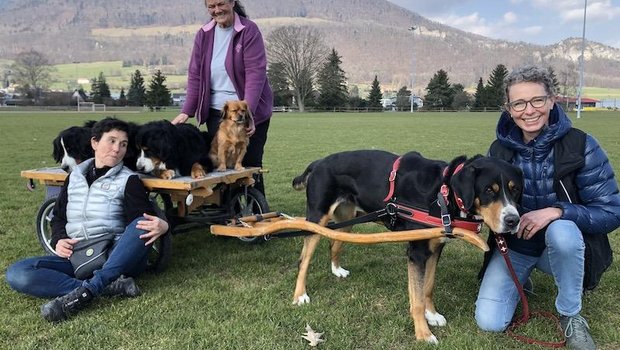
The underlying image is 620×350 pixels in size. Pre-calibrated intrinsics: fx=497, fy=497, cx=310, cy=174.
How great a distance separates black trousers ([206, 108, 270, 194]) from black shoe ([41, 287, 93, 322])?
8.79ft

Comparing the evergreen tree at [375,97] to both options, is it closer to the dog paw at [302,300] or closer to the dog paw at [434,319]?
the dog paw at [302,300]

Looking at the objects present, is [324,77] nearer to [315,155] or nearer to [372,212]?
[315,155]

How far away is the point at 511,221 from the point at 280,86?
285ft

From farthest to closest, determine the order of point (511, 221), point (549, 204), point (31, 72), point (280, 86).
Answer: point (31, 72) → point (280, 86) → point (549, 204) → point (511, 221)

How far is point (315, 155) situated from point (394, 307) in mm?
11584

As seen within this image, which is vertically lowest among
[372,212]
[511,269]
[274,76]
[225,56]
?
[511,269]

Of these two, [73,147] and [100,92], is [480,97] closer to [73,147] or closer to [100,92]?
[100,92]

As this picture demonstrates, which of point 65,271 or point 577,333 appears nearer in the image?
point 577,333

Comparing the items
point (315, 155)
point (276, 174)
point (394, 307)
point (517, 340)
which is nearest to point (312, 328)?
point (394, 307)

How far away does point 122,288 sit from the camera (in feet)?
14.2

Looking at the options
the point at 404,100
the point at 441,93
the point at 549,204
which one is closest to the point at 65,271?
the point at 549,204

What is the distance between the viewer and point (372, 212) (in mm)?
4297

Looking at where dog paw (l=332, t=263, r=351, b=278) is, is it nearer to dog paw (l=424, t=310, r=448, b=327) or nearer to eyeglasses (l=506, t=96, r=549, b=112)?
dog paw (l=424, t=310, r=448, b=327)

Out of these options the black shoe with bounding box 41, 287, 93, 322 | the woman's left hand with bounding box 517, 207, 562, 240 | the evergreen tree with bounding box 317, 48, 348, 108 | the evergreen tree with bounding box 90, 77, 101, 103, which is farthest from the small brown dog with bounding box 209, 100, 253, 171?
the evergreen tree with bounding box 90, 77, 101, 103
